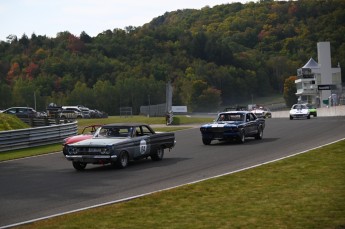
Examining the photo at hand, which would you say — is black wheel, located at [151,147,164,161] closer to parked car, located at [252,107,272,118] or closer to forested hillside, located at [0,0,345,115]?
parked car, located at [252,107,272,118]

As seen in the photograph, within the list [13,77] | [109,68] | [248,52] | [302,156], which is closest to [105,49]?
[109,68]

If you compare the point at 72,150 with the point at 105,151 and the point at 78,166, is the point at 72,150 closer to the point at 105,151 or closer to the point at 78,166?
the point at 78,166

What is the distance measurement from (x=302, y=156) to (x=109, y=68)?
378ft

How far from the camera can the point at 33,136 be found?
94.6ft

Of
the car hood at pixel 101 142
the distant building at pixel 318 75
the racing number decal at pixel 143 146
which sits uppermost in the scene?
the distant building at pixel 318 75

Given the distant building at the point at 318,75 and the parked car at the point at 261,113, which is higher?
the distant building at the point at 318,75

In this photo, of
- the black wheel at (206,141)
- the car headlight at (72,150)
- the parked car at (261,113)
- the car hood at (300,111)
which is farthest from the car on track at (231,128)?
the parked car at (261,113)

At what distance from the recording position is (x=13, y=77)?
124 metres

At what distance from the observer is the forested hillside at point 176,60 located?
→ 11481 cm

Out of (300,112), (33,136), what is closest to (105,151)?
(33,136)

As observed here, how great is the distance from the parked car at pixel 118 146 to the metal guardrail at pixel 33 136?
959 centimetres

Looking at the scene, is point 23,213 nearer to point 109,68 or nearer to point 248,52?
point 109,68

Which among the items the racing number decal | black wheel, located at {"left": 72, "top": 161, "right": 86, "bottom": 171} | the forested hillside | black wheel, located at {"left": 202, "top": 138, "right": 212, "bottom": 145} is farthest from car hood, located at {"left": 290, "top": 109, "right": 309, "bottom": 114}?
the forested hillside

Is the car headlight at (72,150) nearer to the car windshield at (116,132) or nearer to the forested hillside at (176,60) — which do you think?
the car windshield at (116,132)
